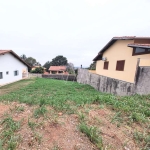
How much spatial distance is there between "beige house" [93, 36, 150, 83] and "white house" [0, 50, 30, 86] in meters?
10.6

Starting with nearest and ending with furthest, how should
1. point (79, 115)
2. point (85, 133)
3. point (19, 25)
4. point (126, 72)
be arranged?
point (85, 133)
point (79, 115)
point (126, 72)
point (19, 25)

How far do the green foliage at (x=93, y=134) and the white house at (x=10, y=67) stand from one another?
513 inches

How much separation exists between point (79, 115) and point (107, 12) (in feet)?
29.2

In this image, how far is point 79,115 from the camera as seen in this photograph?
2578 millimetres

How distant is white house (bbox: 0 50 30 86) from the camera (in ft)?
43.2

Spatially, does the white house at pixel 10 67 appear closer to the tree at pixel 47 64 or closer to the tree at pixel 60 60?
the tree at pixel 60 60

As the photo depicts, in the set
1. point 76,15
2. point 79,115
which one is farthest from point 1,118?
point 76,15

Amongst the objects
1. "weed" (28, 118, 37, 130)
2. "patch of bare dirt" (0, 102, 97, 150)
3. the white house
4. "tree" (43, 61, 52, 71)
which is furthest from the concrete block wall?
"tree" (43, 61, 52, 71)

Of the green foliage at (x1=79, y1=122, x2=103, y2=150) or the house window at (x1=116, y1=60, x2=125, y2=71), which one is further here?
the house window at (x1=116, y1=60, x2=125, y2=71)

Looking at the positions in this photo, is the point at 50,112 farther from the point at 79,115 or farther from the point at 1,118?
the point at 1,118

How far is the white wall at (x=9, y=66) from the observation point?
13.3 m

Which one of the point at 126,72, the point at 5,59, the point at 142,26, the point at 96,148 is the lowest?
the point at 96,148

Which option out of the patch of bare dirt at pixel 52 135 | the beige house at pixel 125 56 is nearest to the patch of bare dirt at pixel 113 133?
the patch of bare dirt at pixel 52 135

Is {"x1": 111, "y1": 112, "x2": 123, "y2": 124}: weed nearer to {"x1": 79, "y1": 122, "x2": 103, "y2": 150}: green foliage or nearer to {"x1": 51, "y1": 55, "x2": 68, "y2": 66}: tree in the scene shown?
{"x1": 79, "y1": 122, "x2": 103, "y2": 150}: green foliage
